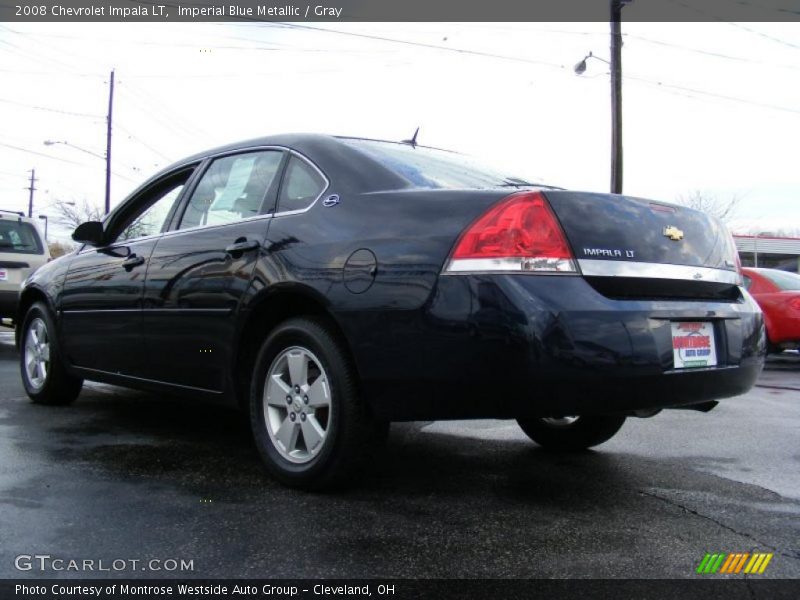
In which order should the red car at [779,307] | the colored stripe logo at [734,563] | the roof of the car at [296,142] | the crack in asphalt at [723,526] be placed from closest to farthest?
the colored stripe logo at [734,563]
the crack in asphalt at [723,526]
the roof of the car at [296,142]
the red car at [779,307]

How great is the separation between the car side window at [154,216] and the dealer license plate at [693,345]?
9.34 feet

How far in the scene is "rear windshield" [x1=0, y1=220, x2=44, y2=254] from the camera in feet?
33.4

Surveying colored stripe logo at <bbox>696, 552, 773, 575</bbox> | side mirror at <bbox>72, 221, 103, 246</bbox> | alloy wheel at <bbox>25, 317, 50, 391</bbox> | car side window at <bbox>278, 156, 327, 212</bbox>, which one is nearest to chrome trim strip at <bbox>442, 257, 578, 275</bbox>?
car side window at <bbox>278, 156, 327, 212</bbox>

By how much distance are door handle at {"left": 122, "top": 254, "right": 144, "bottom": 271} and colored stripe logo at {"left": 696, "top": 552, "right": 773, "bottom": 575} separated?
320 centimetres

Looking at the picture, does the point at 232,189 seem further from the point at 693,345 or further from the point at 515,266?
the point at 693,345

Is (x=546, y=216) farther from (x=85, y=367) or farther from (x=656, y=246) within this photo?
(x=85, y=367)

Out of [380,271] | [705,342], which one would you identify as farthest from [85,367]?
[705,342]

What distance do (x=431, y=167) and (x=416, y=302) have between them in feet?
3.22

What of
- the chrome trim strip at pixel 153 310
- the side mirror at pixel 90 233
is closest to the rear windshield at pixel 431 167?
the chrome trim strip at pixel 153 310

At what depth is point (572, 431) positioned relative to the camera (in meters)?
4.08

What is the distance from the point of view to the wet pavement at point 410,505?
2.46 metres

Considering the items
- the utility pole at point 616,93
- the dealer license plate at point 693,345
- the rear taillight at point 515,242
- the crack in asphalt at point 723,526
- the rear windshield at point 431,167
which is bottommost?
the crack in asphalt at point 723,526

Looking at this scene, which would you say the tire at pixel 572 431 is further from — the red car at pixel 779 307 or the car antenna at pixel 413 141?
the red car at pixel 779 307

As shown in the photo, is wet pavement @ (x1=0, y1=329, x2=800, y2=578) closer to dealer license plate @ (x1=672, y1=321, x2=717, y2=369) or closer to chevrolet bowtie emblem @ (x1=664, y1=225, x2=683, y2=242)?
dealer license plate @ (x1=672, y1=321, x2=717, y2=369)
